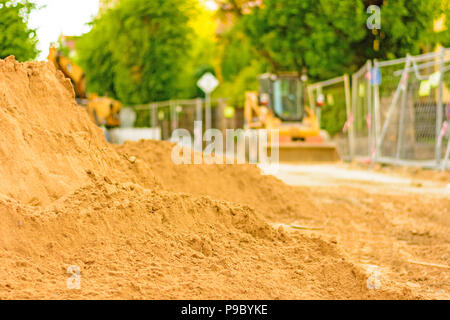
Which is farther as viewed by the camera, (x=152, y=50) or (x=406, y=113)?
(x=152, y=50)

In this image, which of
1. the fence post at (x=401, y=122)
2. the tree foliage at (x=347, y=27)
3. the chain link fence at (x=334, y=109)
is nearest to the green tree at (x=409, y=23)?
the tree foliage at (x=347, y=27)

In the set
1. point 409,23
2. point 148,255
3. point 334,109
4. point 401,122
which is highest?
point 409,23

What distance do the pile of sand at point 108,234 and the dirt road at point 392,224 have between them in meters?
0.64

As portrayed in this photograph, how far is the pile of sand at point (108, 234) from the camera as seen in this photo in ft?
9.91

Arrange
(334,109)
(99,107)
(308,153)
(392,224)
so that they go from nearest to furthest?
(392,224) < (308,153) < (99,107) < (334,109)

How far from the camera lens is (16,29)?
3822mm

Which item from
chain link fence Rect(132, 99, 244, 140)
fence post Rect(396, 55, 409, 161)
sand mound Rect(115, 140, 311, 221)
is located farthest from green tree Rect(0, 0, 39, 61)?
chain link fence Rect(132, 99, 244, 140)

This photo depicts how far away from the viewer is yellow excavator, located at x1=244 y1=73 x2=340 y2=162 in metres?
17.7

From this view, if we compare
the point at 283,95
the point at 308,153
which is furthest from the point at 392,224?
the point at 283,95

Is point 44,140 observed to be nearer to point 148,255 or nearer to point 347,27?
point 148,255

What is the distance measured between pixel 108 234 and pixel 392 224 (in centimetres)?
371

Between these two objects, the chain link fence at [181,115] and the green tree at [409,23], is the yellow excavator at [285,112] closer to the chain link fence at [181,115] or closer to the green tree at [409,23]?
the chain link fence at [181,115]

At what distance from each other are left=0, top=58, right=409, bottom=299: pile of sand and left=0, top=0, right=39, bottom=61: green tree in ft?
0.48
